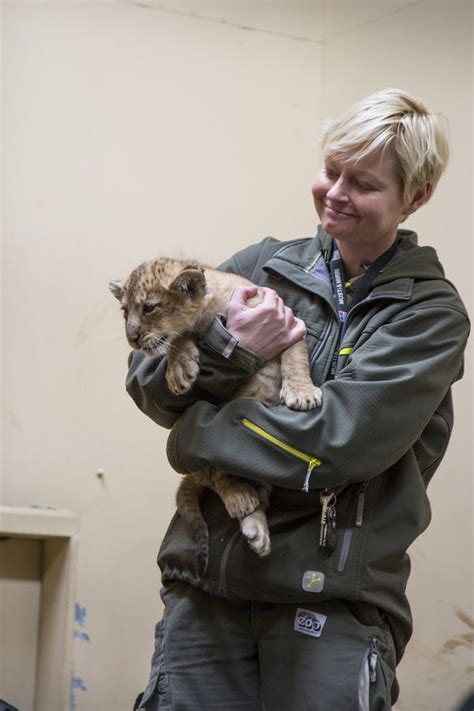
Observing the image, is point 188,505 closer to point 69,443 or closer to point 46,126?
point 69,443

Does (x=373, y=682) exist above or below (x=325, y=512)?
below

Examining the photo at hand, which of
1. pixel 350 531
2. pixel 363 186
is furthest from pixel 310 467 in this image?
pixel 363 186

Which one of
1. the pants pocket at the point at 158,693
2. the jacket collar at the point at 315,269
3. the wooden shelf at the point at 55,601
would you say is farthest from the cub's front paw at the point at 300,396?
the wooden shelf at the point at 55,601

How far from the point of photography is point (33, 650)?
3102 mm

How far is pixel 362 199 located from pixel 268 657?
38.0 inches

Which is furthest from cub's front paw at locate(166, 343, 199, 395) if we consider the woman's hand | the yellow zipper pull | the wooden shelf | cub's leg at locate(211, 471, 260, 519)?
the wooden shelf

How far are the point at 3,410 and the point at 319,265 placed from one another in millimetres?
1478

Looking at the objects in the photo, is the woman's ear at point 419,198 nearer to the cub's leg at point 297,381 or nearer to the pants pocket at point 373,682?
the cub's leg at point 297,381

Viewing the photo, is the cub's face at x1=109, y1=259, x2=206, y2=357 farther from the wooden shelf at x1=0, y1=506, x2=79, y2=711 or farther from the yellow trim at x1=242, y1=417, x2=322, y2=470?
the wooden shelf at x1=0, y1=506, x2=79, y2=711

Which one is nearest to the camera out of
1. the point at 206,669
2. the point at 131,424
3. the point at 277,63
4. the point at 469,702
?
the point at 469,702

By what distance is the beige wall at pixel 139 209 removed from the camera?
3.07m

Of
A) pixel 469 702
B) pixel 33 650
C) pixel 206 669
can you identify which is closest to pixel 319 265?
pixel 206 669

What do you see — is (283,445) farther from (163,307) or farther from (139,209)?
(139,209)

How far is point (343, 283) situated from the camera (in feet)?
6.52
